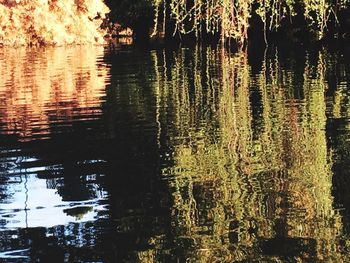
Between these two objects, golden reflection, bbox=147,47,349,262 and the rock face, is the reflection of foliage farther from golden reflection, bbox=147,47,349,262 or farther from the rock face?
the rock face

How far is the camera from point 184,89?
23.6 m

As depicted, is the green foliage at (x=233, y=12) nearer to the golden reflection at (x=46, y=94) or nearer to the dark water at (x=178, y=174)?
the dark water at (x=178, y=174)

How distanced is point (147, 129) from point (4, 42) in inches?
1880

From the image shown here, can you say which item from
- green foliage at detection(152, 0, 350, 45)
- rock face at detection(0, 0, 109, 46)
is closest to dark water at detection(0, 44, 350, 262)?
green foliage at detection(152, 0, 350, 45)

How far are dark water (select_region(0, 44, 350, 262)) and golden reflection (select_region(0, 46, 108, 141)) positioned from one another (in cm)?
9

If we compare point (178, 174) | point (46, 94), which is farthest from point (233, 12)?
point (178, 174)

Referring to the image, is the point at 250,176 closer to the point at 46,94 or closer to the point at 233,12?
the point at 233,12

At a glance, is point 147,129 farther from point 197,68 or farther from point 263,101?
point 197,68

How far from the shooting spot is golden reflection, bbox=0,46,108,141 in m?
18.0

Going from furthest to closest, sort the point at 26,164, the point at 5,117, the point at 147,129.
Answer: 1. the point at 5,117
2. the point at 147,129
3. the point at 26,164

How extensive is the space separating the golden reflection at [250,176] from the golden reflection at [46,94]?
8.67ft

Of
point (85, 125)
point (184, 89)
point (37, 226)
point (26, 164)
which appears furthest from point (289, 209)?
point (184, 89)

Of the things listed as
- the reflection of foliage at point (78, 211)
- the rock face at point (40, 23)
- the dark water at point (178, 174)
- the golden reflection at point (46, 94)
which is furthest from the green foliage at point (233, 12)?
the rock face at point (40, 23)

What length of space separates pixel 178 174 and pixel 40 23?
51487 mm
